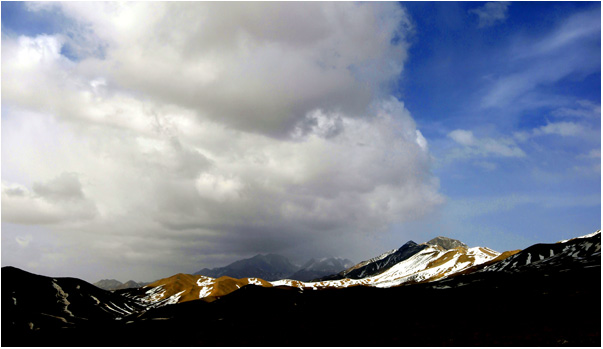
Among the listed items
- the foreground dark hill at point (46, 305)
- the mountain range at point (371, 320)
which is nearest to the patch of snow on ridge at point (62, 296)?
the foreground dark hill at point (46, 305)

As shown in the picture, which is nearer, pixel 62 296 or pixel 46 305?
pixel 46 305

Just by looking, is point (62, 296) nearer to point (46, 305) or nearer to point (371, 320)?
point (46, 305)

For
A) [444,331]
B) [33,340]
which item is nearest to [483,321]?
[444,331]

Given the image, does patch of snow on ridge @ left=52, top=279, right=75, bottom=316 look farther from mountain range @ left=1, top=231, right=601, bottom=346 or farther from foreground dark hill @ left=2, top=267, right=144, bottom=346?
mountain range @ left=1, top=231, right=601, bottom=346

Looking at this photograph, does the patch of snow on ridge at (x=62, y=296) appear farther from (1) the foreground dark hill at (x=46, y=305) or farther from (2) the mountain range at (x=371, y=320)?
(2) the mountain range at (x=371, y=320)

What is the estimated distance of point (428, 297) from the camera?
122 metres

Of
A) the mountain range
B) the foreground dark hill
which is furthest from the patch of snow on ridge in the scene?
the mountain range

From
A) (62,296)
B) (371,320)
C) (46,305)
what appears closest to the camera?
(371,320)

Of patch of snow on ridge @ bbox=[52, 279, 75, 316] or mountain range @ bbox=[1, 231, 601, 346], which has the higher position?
patch of snow on ridge @ bbox=[52, 279, 75, 316]

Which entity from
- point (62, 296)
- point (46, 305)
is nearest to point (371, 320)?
point (46, 305)

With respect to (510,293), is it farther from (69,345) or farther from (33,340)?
(33,340)

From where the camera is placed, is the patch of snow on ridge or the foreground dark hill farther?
the patch of snow on ridge

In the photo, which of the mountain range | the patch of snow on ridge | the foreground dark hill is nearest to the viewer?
the mountain range

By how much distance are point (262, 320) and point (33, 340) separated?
199ft
